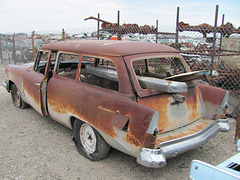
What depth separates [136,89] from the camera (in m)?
2.71

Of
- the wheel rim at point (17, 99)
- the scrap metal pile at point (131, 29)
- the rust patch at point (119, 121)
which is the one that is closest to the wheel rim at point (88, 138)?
the rust patch at point (119, 121)

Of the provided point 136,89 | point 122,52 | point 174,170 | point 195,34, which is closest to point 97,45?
point 122,52

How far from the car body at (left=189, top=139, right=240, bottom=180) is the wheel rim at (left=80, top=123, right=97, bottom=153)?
5.52 feet

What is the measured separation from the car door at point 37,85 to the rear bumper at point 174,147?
7.73ft

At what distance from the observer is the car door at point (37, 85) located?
3959 millimetres

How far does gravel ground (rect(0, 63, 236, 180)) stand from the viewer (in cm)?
292

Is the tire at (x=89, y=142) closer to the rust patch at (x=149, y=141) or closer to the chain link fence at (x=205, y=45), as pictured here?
the rust patch at (x=149, y=141)

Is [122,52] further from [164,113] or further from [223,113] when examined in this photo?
[223,113]

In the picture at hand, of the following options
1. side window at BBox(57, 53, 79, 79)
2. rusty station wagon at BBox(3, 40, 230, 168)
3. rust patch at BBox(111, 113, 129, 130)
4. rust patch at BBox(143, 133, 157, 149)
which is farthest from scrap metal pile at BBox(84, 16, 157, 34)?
rust patch at BBox(143, 133, 157, 149)

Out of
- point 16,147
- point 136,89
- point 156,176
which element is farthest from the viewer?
point 16,147

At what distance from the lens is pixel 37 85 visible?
4.01 metres

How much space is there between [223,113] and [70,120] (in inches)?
95.9

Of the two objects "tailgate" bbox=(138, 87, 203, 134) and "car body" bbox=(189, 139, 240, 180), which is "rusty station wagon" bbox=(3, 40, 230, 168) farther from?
"car body" bbox=(189, 139, 240, 180)

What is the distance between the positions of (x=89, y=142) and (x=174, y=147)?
53.6 inches
